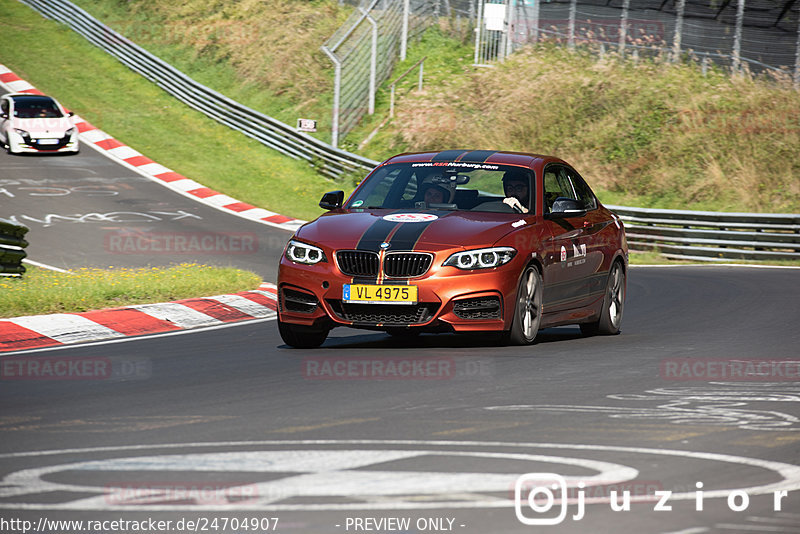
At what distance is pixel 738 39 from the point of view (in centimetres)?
3200

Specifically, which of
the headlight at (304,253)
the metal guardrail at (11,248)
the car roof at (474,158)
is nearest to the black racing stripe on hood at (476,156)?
the car roof at (474,158)

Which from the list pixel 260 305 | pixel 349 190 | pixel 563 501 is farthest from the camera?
pixel 349 190

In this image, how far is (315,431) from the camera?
6043 mm

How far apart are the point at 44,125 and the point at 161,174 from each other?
348 centimetres

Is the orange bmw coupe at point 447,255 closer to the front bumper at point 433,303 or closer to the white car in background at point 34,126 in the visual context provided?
the front bumper at point 433,303

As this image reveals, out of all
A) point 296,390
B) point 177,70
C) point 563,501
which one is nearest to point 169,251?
point 296,390

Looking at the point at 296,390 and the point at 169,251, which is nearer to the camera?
the point at 296,390

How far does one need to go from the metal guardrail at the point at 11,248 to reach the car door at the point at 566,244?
736cm

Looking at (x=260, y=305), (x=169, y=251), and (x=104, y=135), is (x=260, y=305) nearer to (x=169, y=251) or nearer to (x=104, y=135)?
(x=169, y=251)

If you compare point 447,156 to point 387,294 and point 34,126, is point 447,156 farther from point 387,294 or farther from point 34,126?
point 34,126

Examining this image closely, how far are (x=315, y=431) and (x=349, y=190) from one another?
2450 cm

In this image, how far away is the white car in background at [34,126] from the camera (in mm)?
31141

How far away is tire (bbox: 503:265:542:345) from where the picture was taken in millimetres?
9672

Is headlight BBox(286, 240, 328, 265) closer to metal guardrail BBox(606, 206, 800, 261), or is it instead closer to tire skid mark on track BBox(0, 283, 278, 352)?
tire skid mark on track BBox(0, 283, 278, 352)
